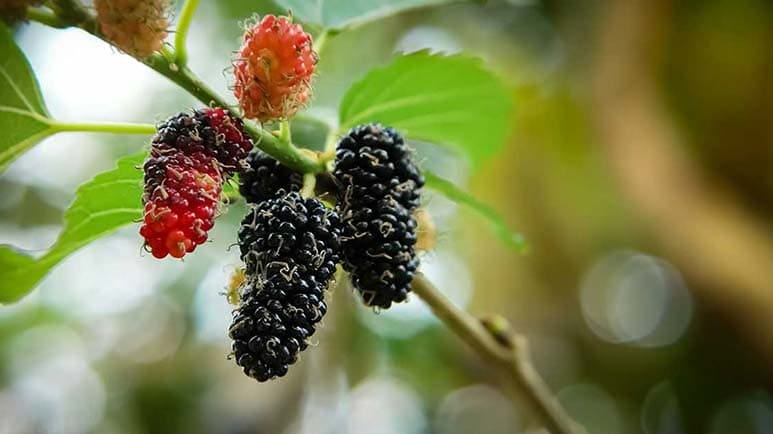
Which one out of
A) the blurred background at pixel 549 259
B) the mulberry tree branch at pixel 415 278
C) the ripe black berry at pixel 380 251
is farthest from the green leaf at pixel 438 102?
the blurred background at pixel 549 259

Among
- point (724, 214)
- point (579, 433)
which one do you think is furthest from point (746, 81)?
point (579, 433)

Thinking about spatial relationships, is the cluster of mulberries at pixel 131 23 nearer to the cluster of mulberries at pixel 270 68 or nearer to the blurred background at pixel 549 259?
the cluster of mulberries at pixel 270 68

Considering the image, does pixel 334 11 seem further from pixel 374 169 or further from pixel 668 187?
pixel 668 187

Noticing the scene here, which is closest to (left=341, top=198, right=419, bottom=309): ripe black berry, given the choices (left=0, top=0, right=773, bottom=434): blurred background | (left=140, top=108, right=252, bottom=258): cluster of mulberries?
(left=140, top=108, right=252, bottom=258): cluster of mulberries

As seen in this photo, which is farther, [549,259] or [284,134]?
[549,259]

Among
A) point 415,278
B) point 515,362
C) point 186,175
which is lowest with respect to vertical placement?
point 515,362

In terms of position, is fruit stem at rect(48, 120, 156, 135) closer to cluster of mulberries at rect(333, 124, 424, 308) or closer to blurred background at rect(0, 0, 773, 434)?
cluster of mulberries at rect(333, 124, 424, 308)

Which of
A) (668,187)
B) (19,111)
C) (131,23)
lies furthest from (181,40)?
(668,187)
